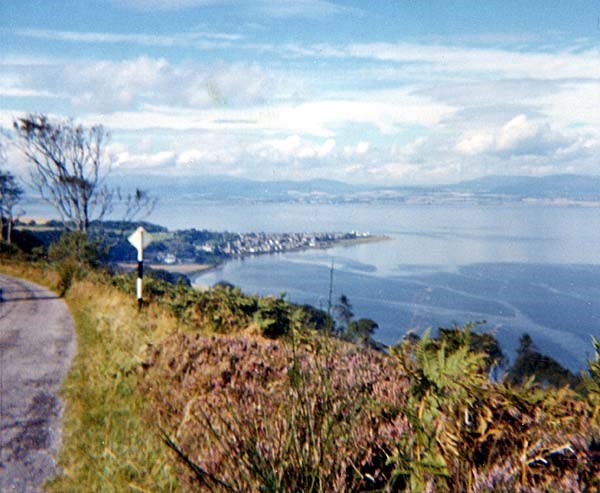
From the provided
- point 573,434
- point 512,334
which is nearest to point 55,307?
point 512,334

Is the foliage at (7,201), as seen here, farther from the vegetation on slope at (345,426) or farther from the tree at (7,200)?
the vegetation on slope at (345,426)

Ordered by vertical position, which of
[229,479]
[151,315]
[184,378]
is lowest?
[151,315]

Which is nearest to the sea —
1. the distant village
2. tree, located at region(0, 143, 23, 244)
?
the distant village

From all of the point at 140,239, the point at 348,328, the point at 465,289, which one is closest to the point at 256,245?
the point at 140,239

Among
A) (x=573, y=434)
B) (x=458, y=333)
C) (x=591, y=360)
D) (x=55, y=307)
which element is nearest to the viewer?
(x=573, y=434)

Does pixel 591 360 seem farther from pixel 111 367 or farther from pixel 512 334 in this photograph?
pixel 111 367

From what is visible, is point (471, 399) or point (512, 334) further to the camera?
point (512, 334)
